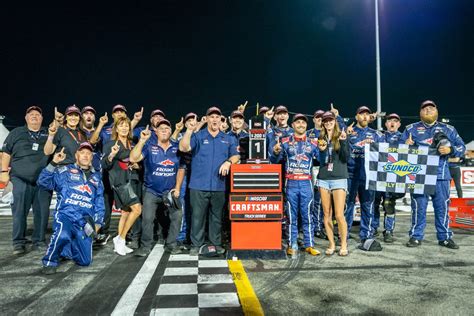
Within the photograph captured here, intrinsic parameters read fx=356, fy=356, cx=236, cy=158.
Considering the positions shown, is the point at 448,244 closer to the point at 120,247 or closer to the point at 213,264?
the point at 213,264

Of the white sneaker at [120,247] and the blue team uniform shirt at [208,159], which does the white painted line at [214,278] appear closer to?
the blue team uniform shirt at [208,159]

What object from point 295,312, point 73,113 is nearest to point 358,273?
point 295,312

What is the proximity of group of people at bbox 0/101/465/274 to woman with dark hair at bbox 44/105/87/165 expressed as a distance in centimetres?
2

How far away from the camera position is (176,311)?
300cm

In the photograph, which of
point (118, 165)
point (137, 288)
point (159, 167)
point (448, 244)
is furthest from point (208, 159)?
point (448, 244)

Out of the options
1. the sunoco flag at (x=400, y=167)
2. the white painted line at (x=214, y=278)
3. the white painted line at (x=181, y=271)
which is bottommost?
the white painted line at (x=181, y=271)

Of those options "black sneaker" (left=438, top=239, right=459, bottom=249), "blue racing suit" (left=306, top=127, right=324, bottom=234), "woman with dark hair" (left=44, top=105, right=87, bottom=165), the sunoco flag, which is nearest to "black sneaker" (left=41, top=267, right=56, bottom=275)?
"woman with dark hair" (left=44, top=105, right=87, bottom=165)

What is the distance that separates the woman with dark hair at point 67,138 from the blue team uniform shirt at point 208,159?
6.11 ft

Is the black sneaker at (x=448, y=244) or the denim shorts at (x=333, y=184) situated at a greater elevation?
the denim shorts at (x=333, y=184)

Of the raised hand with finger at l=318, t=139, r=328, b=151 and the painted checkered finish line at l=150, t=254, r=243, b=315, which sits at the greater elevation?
the raised hand with finger at l=318, t=139, r=328, b=151

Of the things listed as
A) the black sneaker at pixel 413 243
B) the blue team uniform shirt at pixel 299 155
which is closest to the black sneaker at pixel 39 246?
the blue team uniform shirt at pixel 299 155

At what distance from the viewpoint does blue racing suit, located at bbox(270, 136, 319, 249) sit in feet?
16.8

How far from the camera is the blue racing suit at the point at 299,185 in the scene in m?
5.11

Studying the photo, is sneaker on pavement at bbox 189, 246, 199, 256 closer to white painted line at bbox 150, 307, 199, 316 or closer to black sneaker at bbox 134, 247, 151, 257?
black sneaker at bbox 134, 247, 151, 257
